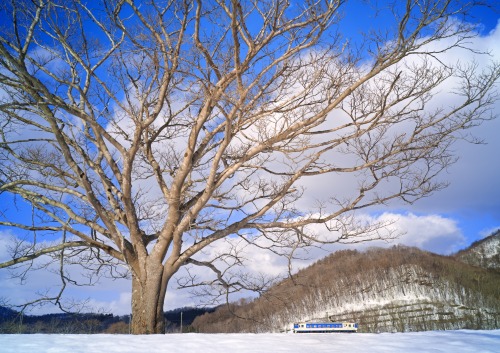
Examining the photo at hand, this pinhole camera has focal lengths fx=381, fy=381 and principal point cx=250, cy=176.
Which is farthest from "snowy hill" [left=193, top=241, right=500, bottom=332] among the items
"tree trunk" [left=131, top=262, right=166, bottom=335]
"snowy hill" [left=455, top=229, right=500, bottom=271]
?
"tree trunk" [left=131, top=262, right=166, bottom=335]

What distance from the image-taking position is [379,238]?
7.63 metres

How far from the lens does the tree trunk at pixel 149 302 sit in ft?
23.6

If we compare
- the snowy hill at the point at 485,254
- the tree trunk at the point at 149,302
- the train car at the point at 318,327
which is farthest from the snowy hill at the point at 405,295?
the tree trunk at the point at 149,302

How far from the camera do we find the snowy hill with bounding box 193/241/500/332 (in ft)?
188

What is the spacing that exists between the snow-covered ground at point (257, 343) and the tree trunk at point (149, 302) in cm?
392

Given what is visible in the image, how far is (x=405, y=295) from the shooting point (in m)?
72.6

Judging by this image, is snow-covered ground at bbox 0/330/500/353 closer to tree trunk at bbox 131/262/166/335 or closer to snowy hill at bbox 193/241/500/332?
tree trunk at bbox 131/262/166/335

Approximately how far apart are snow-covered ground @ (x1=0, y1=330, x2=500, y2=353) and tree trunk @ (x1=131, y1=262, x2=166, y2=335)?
3.92 meters

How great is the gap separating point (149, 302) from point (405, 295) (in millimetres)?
75321

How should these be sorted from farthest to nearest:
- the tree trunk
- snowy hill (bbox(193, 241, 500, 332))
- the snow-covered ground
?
snowy hill (bbox(193, 241, 500, 332)) < the tree trunk < the snow-covered ground

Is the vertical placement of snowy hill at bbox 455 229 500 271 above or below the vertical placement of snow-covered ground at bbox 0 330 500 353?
above

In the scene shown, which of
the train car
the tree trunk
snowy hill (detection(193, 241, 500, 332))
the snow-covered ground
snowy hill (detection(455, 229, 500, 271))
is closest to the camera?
the snow-covered ground

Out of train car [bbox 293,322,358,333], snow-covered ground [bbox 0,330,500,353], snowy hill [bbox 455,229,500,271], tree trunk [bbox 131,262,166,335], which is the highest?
snowy hill [bbox 455,229,500,271]

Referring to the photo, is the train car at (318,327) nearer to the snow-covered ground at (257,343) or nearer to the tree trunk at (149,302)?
the tree trunk at (149,302)
